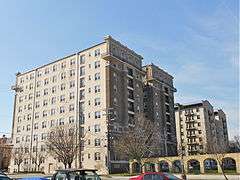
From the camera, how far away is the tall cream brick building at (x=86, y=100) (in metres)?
69.2

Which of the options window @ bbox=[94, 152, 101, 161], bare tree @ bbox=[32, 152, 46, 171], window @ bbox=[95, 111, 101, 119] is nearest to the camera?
window @ bbox=[94, 152, 101, 161]

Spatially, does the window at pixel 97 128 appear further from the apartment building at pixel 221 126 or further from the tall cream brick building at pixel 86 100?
the apartment building at pixel 221 126

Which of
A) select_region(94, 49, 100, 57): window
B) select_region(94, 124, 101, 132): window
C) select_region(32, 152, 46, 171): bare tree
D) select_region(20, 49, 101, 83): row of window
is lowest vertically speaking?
select_region(32, 152, 46, 171): bare tree

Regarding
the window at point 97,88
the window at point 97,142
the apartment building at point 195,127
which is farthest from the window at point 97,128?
the apartment building at point 195,127

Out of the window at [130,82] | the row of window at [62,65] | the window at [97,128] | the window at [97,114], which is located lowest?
the window at [97,128]

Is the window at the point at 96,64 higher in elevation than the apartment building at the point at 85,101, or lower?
higher

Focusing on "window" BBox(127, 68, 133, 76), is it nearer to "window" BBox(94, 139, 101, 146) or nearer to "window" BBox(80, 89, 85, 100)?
"window" BBox(80, 89, 85, 100)

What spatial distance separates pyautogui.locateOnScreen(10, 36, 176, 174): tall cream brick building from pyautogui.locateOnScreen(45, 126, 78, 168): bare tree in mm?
6320

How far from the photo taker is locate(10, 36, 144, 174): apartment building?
69.2 meters

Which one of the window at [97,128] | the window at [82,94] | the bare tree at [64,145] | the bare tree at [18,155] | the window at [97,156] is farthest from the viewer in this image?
→ the bare tree at [18,155]

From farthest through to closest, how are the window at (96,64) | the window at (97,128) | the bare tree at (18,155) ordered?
the bare tree at (18,155), the window at (96,64), the window at (97,128)

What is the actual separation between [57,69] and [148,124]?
32.2m

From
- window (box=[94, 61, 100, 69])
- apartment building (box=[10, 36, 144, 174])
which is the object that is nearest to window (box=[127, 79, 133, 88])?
apartment building (box=[10, 36, 144, 174])

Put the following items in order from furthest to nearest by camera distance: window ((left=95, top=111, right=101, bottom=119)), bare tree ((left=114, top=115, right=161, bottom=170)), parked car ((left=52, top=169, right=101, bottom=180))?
window ((left=95, top=111, right=101, bottom=119))
bare tree ((left=114, top=115, right=161, bottom=170))
parked car ((left=52, top=169, right=101, bottom=180))
